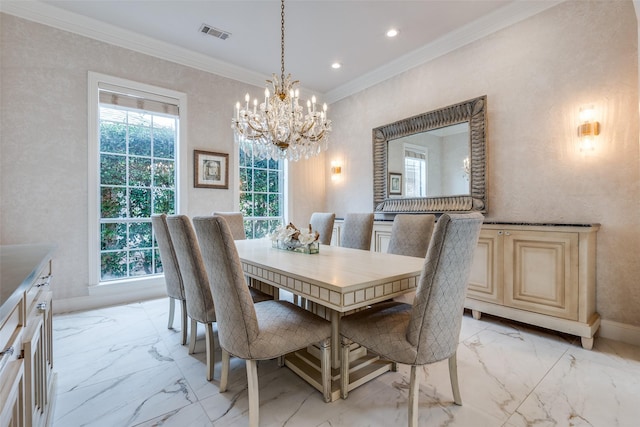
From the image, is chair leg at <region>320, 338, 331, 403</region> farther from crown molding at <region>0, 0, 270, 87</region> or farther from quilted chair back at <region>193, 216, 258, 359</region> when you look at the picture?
crown molding at <region>0, 0, 270, 87</region>

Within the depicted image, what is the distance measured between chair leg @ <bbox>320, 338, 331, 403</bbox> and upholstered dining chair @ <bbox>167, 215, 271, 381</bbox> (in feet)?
2.43

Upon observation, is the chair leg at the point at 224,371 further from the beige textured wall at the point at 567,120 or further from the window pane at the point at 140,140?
the window pane at the point at 140,140

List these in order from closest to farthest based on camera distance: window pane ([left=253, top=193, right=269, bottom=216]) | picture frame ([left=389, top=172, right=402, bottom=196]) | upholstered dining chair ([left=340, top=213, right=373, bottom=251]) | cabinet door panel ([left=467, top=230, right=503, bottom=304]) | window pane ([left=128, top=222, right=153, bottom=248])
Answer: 1. cabinet door panel ([left=467, top=230, right=503, bottom=304])
2. upholstered dining chair ([left=340, top=213, right=373, bottom=251])
3. window pane ([left=128, top=222, right=153, bottom=248])
4. picture frame ([left=389, top=172, right=402, bottom=196])
5. window pane ([left=253, top=193, right=269, bottom=216])

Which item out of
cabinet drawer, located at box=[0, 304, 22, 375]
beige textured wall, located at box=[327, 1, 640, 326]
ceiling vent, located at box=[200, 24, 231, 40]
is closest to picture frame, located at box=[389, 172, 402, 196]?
beige textured wall, located at box=[327, 1, 640, 326]

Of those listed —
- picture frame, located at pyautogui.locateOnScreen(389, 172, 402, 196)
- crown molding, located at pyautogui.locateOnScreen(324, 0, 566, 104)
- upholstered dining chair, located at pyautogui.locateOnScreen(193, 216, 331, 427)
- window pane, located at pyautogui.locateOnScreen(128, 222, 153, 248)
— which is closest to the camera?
upholstered dining chair, located at pyautogui.locateOnScreen(193, 216, 331, 427)

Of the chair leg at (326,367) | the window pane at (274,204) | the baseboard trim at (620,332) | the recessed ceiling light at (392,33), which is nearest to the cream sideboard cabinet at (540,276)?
the baseboard trim at (620,332)

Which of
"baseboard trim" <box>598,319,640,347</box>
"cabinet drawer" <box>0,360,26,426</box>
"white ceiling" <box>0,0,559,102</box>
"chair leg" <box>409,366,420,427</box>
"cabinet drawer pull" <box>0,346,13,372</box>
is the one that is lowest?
"baseboard trim" <box>598,319,640,347</box>

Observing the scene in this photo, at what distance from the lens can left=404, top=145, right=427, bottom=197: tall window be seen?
12.4 ft

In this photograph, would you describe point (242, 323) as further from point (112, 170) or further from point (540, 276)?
point (112, 170)

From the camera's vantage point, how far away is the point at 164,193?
3799 mm

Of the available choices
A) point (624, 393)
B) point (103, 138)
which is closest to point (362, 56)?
point (103, 138)

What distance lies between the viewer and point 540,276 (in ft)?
8.19

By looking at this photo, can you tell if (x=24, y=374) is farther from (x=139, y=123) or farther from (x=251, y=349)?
(x=139, y=123)

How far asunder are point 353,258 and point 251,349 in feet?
3.13
